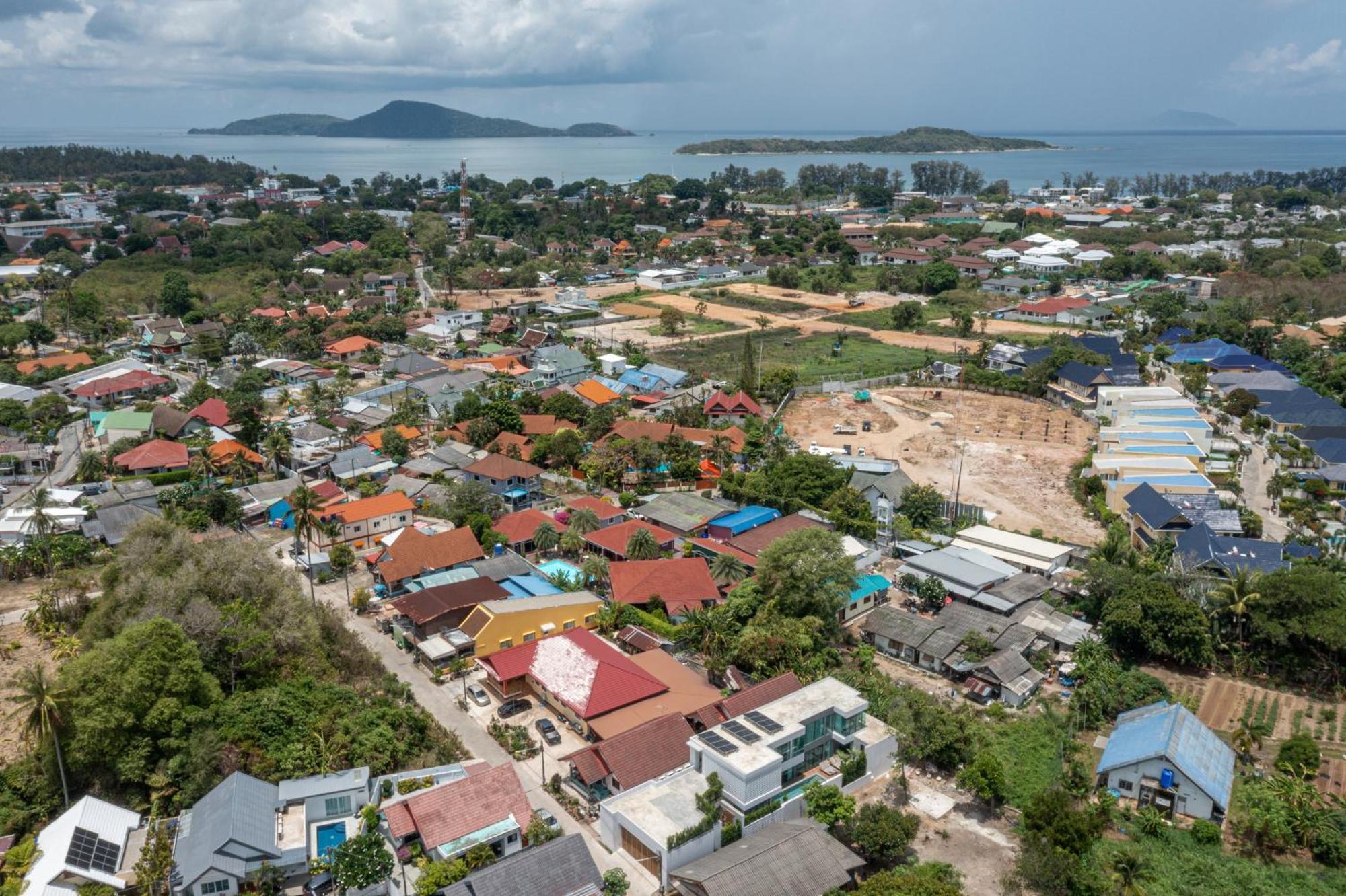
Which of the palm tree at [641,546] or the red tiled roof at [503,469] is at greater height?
the red tiled roof at [503,469]

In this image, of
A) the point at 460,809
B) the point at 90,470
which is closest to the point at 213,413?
the point at 90,470

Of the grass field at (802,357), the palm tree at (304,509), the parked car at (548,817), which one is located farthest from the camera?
the grass field at (802,357)

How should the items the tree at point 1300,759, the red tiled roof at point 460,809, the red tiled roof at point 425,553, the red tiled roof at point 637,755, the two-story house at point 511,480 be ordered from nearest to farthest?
the red tiled roof at point 460,809, the red tiled roof at point 637,755, the tree at point 1300,759, the red tiled roof at point 425,553, the two-story house at point 511,480

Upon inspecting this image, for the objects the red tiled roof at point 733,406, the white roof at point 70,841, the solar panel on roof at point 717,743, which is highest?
the red tiled roof at point 733,406

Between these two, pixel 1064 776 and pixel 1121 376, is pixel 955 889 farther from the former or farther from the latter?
pixel 1121 376

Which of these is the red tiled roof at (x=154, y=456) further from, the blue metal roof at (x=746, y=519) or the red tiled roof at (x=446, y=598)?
the blue metal roof at (x=746, y=519)

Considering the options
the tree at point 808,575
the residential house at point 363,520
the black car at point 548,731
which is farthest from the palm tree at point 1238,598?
the residential house at point 363,520

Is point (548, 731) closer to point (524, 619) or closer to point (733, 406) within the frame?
point (524, 619)
